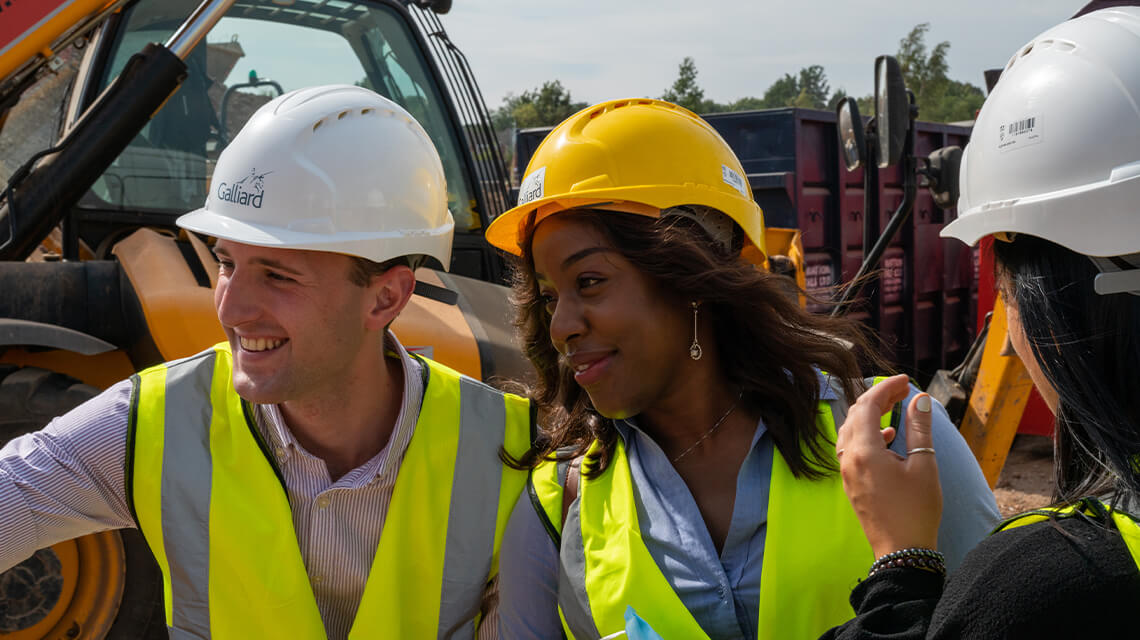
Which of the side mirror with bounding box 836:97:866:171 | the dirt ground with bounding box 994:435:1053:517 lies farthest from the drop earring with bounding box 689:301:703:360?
the dirt ground with bounding box 994:435:1053:517

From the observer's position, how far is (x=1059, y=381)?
148 cm

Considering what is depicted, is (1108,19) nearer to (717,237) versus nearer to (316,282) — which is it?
(717,237)

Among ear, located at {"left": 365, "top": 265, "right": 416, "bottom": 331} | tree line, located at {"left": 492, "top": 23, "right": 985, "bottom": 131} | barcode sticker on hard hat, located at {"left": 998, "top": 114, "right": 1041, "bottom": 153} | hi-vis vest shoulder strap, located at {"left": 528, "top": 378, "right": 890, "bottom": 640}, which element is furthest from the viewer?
tree line, located at {"left": 492, "top": 23, "right": 985, "bottom": 131}

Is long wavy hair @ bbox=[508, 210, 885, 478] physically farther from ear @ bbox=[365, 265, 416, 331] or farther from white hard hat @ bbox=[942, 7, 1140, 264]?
white hard hat @ bbox=[942, 7, 1140, 264]

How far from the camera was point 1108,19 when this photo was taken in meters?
1.66

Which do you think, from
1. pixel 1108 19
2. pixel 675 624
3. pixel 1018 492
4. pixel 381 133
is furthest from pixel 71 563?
pixel 1018 492

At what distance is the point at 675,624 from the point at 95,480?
4.41 feet

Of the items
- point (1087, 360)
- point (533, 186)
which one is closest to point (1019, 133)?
point (1087, 360)

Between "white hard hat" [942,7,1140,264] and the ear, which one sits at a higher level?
"white hard hat" [942,7,1140,264]

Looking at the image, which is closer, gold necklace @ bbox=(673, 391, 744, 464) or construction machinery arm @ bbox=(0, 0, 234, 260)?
gold necklace @ bbox=(673, 391, 744, 464)

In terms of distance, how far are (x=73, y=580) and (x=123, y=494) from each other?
1.39m

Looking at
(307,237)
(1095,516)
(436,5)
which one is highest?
(436,5)

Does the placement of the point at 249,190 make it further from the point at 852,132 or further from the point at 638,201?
the point at 852,132

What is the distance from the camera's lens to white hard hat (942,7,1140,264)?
1.52 meters
